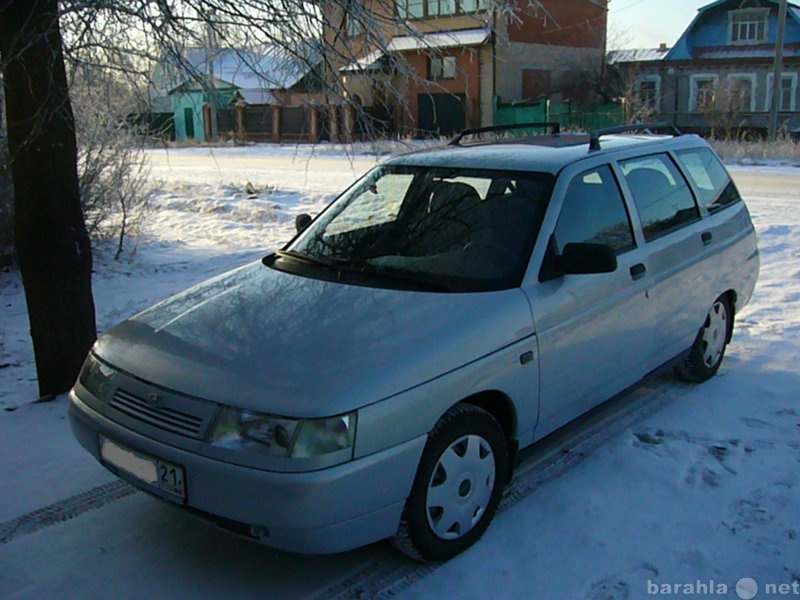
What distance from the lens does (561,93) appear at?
41.0 m

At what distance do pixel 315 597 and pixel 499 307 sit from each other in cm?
146

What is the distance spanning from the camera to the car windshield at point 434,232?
12.5 feet

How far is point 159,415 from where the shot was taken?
313 cm

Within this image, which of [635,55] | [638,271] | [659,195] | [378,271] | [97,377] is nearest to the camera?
[97,377]

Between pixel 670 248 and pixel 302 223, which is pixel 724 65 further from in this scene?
pixel 302 223

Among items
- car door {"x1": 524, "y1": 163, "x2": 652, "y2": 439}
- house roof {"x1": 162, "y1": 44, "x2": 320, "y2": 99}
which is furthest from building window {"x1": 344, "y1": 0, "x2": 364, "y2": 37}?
car door {"x1": 524, "y1": 163, "x2": 652, "y2": 439}

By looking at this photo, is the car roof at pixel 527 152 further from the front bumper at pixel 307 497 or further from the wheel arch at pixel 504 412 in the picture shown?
the front bumper at pixel 307 497

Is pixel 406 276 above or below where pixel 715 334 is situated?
above

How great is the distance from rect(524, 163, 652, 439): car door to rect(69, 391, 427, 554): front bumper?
1017 millimetres

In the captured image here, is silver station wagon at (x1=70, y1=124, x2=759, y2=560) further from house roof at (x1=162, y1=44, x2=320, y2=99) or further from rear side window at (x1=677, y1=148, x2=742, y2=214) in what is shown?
house roof at (x1=162, y1=44, x2=320, y2=99)

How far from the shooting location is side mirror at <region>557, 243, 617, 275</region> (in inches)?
146

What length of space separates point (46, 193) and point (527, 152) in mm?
3098

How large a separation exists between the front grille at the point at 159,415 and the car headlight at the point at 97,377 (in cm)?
10

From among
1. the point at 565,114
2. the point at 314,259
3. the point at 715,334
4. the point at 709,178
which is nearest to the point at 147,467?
the point at 314,259
